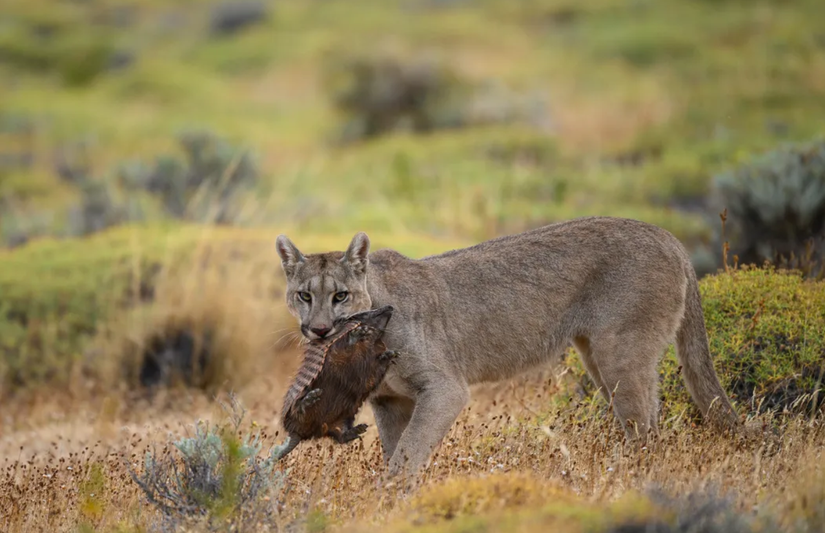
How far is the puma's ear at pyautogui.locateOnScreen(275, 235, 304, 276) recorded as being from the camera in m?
6.83

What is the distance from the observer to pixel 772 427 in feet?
22.0

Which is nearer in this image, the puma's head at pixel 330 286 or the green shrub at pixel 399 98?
the puma's head at pixel 330 286

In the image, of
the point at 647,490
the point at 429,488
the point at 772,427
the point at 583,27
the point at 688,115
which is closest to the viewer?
the point at 647,490

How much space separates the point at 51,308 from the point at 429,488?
306 inches

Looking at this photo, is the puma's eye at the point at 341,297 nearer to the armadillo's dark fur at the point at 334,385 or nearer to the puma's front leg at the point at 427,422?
the armadillo's dark fur at the point at 334,385

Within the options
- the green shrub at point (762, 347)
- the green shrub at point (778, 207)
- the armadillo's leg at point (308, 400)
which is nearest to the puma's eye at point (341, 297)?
the armadillo's leg at point (308, 400)

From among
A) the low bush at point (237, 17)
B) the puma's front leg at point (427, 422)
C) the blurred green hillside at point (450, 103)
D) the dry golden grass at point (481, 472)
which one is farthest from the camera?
the low bush at point (237, 17)

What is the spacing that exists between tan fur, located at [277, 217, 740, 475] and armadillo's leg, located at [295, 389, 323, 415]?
1.89 feet

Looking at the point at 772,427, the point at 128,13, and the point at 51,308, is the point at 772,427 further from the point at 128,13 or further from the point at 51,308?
the point at 128,13

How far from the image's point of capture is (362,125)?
25234mm

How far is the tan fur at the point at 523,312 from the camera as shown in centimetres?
662

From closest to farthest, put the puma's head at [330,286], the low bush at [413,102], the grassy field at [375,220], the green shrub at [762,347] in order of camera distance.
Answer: the grassy field at [375,220], the puma's head at [330,286], the green shrub at [762,347], the low bush at [413,102]

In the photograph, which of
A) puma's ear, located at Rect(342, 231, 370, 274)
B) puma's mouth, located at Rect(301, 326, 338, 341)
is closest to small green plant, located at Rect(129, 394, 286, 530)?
puma's mouth, located at Rect(301, 326, 338, 341)

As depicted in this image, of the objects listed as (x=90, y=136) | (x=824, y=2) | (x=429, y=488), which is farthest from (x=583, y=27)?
(x=429, y=488)
